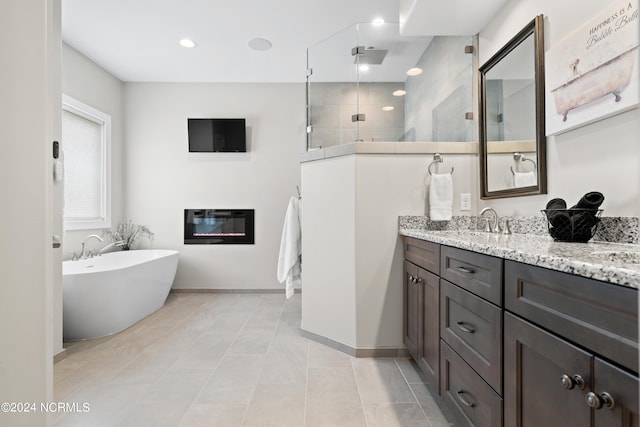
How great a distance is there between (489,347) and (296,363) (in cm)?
141

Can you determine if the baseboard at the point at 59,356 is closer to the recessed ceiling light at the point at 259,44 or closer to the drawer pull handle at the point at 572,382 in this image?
the drawer pull handle at the point at 572,382

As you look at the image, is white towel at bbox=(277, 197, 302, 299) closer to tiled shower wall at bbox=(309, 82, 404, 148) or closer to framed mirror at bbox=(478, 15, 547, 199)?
tiled shower wall at bbox=(309, 82, 404, 148)

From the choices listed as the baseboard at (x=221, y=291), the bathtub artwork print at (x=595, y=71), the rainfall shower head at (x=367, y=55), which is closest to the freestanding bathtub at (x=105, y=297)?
the baseboard at (x=221, y=291)

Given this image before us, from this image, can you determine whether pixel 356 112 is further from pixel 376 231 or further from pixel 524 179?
pixel 524 179

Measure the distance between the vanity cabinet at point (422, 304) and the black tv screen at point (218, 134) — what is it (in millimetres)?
2747

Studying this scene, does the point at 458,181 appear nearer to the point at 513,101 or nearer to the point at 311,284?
the point at 513,101

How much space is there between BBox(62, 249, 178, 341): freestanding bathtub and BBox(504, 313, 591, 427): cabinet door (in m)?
2.81

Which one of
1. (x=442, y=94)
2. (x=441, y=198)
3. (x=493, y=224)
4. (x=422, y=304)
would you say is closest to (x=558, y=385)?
(x=422, y=304)

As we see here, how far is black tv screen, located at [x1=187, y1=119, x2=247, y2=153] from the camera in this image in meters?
4.07

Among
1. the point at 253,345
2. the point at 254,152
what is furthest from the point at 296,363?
the point at 254,152

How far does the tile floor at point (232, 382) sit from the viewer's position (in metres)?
1.58

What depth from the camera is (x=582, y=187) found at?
141cm

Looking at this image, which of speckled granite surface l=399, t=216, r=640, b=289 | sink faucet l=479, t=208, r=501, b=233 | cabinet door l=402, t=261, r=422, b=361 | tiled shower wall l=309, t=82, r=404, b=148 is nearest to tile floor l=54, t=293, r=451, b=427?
cabinet door l=402, t=261, r=422, b=361

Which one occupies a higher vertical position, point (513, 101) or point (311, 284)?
point (513, 101)
